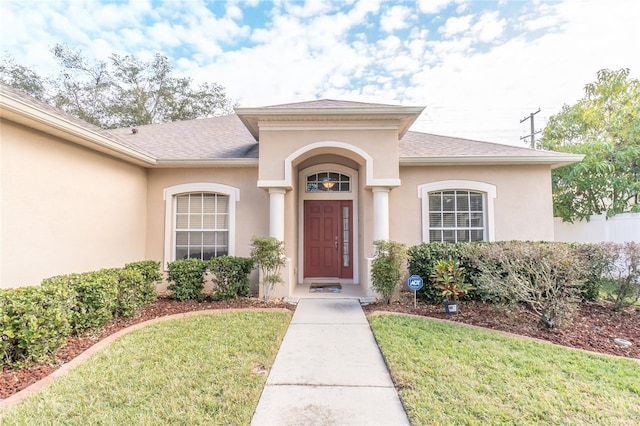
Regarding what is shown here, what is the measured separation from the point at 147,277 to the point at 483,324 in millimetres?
6834

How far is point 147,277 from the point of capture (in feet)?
21.5

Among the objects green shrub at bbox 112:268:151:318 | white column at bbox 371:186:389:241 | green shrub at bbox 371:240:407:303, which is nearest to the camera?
green shrub at bbox 112:268:151:318

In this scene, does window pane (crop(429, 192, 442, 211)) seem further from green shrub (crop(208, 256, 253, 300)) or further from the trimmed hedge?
the trimmed hedge

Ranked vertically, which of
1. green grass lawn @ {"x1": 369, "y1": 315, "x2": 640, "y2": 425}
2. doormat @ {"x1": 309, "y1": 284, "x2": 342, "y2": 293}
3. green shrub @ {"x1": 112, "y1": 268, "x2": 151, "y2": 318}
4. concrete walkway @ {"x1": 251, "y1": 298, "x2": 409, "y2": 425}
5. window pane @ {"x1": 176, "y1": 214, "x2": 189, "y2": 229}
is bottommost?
concrete walkway @ {"x1": 251, "y1": 298, "x2": 409, "y2": 425}

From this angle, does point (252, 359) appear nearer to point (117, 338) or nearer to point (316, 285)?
point (117, 338)

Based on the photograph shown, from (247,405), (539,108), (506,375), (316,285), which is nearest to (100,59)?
(316,285)

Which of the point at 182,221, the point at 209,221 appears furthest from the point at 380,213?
the point at 182,221

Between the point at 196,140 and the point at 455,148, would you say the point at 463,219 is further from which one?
the point at 196,140

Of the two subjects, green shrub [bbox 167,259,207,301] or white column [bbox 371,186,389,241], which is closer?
green shrub [bbox 167,259,207,301]

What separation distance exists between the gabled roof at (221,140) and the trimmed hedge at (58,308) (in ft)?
8.72

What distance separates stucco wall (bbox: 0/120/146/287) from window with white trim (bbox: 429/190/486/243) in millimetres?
8023

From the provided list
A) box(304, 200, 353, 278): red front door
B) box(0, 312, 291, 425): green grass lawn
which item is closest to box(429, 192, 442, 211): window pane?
box(304, 200, 353, 278): red front door

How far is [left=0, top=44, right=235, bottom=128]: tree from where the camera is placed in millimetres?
19797

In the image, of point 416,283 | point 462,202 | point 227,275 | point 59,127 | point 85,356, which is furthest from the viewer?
point 462,202
